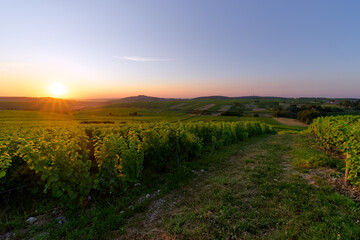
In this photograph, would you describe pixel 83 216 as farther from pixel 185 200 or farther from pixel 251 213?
pixel 251 213

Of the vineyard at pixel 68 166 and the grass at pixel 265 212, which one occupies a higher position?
the vineyard at pixel 68 166

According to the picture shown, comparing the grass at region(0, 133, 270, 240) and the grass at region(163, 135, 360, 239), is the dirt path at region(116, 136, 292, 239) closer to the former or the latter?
the grass at region(163, 135, 360, 239)

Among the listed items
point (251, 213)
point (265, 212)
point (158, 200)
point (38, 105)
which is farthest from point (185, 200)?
point (38, 105)

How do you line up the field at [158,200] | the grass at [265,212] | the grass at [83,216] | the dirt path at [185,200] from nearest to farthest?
1. the grass at [265,212]
2. the field at [158,200]
3. the dirt path at [185,200]
4. the grass at [83,216]

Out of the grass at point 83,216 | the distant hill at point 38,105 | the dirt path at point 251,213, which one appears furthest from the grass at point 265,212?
the distant hill at point 38,105

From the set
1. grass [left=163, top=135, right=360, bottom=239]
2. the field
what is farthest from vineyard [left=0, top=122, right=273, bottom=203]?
grass [left=163, top=135, right=360, bottom=239]

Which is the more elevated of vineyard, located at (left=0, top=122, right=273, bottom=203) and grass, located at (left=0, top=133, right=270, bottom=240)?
vineyard, located at (left=0, top=122, right=273, bottom=203)

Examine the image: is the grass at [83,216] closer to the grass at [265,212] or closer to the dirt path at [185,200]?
the dirt path at [185,200]

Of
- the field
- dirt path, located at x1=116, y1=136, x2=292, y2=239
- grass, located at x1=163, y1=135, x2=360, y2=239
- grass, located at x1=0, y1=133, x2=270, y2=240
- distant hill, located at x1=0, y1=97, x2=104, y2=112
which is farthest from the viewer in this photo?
distant hill, located at x1=0, y1=97, x2=104, y2=112

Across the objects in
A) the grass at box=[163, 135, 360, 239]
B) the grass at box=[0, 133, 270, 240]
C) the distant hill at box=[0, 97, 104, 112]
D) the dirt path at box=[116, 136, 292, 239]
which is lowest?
the grass at box=[0, 133, 270, 240]

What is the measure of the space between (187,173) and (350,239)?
17.6 feet

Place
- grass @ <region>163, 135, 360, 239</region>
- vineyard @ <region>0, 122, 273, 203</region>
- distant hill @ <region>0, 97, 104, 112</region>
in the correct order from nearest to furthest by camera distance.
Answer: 1. grass @ <region>163, 135, 360, 239</region>
2. vineyard @ <region>0, 122, 273, 203</region>
3. distant hill @ <region>0, 97, 104, 112</region>

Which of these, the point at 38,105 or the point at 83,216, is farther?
the point at 38,105

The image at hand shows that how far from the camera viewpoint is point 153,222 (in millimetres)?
4266
